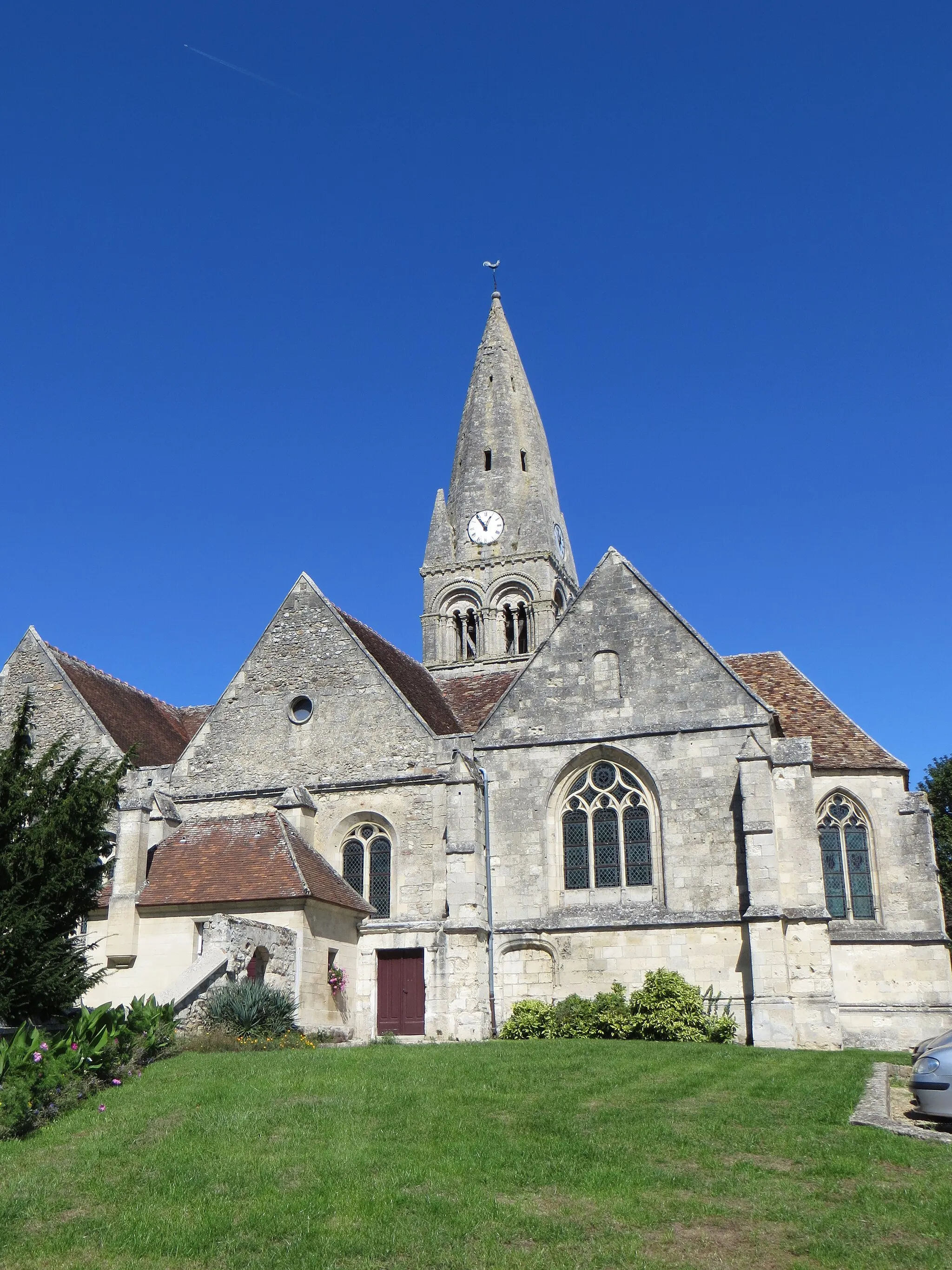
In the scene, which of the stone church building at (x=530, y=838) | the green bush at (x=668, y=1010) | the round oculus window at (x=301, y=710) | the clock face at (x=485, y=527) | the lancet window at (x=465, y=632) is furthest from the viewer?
the clock face at (x=485, y=527)

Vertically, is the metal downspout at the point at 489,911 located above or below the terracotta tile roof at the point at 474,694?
below

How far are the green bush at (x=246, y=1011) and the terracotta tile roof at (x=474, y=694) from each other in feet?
32.0

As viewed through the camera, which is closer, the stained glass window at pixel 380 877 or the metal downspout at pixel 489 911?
the metal downspout at pixel 489 911

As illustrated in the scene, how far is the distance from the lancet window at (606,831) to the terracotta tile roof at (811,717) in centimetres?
420

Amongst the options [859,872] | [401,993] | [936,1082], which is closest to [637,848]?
[859,872]

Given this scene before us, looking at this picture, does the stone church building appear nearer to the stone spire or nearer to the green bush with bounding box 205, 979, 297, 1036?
the green bush with bounding box 205, 979, 297, 1036

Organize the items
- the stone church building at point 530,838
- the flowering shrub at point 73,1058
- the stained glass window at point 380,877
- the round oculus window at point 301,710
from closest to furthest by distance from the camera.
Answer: the flowering shrub at point 73,1058 → the stone church building at point 530,838 → the stained glass window at point 380,877 → the round oculus window at point 301,710

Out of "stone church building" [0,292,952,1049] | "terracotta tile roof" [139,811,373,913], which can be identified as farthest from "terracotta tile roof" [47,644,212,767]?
"terracotta tile roof" [139,811,373,913]

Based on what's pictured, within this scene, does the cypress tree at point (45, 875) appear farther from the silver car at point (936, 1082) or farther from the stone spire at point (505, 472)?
the stone spire at point (505, 472)

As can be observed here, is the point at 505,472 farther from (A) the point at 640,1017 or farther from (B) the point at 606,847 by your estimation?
(A) the point at 640,1017

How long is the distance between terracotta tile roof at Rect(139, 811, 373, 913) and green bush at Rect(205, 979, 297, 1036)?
3261 millimetres

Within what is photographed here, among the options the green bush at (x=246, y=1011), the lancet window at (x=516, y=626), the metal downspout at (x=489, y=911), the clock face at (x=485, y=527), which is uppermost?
the clock face at (x=485, y=527)

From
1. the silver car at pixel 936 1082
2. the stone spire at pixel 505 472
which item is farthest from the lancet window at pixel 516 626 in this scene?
the silver car at pixel 936 1082

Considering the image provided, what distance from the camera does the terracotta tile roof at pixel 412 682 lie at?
2698 cm
